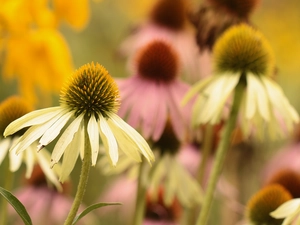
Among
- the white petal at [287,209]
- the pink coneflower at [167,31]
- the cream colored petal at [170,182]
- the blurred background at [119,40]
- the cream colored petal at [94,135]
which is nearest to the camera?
the cream colored petal at [94,135]

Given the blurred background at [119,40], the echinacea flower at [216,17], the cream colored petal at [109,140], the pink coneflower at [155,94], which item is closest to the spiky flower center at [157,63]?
the pink coneflower at [155,94]

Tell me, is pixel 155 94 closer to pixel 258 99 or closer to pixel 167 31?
pixel 258 99

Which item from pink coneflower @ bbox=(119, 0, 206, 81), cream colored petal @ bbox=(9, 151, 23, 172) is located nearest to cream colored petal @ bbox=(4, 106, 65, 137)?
cream colored petal @ bbox=(9, 151, 23, 172)

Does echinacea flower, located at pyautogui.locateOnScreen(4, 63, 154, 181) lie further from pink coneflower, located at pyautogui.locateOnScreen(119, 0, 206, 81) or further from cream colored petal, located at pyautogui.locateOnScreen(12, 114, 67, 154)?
pink coneflower, located at pyautogui.locateOnScreen(119, 0, 206, 81)

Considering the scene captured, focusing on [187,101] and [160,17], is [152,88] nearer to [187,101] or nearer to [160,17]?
[187,101]

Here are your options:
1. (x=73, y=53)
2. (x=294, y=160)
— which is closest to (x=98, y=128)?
(x=294, y=160)

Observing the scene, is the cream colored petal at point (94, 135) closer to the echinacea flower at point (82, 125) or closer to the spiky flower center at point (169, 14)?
the echinacea flower at point (82, 125)
